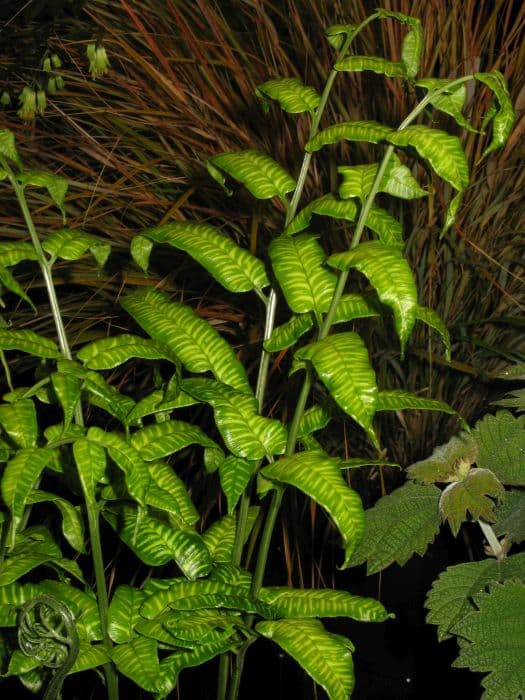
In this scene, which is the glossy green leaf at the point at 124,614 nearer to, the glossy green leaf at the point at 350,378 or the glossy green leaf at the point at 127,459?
the glossy green leaf at the point at 127,459

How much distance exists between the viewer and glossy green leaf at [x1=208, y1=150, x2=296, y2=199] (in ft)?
2.59

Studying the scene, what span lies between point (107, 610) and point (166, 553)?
0.07m

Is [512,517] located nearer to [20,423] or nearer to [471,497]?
[471,497]

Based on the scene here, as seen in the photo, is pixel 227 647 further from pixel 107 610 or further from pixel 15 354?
A: pixel 15 354

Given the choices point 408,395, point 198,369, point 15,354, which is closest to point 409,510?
point 408,395

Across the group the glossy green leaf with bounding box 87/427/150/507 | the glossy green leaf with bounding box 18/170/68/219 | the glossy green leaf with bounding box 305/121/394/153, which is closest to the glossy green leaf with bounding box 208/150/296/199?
the glossy green leaf with bounding box 305/121/394/153

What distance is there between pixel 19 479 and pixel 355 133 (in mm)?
398

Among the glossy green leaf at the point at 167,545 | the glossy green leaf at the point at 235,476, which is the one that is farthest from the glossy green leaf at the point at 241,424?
the glossy green leaf at the point at 167,545

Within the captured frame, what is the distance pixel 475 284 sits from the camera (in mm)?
1215

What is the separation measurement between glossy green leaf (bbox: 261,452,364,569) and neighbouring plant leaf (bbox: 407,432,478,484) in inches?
11.0

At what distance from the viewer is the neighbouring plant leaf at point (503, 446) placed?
0.99 m

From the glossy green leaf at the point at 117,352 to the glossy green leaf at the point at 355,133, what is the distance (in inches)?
8.9

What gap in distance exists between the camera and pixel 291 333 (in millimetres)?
789

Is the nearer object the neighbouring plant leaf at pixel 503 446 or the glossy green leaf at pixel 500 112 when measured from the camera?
the glossy green leaf at pixel 500 112
